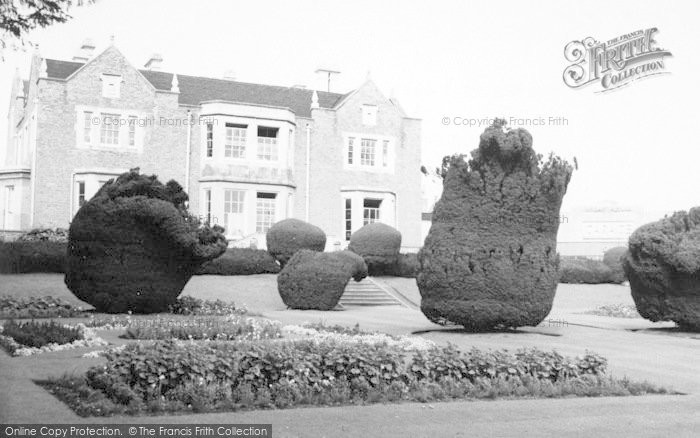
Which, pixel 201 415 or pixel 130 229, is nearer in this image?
pixel 201 415

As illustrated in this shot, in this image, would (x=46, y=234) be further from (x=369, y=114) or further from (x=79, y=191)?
(x=369, y=114)

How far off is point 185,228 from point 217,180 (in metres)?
20.1

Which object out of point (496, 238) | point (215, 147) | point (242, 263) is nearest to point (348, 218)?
point (215, 147)

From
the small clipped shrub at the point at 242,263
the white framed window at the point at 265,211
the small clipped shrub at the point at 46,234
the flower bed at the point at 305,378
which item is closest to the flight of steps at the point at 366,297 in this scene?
the small clipped shrub at the point at 242,263

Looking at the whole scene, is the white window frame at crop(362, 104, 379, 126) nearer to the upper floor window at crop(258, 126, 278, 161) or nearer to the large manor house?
the large manor house

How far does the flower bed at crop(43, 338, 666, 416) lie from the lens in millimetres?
8766

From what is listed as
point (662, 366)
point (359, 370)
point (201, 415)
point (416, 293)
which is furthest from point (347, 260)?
point (201, 415)

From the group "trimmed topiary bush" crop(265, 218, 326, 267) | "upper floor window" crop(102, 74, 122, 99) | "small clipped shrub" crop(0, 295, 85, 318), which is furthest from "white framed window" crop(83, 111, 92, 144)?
"small clipped shrub" crop(0, 295, 85, 318)

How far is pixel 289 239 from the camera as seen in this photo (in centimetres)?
3453

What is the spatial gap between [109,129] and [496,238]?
25.7m

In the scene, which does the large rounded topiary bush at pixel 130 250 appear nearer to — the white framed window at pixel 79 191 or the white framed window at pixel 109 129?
the white framed window at pixel 79 191

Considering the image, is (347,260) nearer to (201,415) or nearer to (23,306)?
(23,306)

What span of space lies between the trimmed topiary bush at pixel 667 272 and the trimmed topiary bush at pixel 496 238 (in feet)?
9.06

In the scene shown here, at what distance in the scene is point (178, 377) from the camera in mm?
9273
